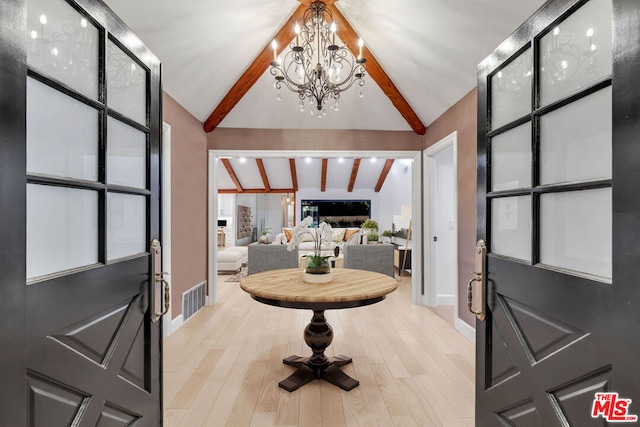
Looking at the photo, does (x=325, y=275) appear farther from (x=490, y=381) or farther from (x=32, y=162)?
(x=32, y=162)

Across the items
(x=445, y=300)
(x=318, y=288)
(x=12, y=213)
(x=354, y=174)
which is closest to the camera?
(x=12, y=213)

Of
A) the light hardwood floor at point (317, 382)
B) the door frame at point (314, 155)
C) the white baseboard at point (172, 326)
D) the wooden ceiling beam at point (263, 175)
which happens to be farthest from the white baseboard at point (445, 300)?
the wooden ceiling beam at point (263, 175)

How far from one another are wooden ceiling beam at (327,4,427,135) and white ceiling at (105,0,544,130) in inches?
2.4

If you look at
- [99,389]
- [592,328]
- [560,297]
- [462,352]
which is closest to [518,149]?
[560,297]

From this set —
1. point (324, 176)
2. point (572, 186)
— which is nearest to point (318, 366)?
point (572, 186)

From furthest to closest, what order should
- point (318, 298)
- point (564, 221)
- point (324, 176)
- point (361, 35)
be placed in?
point (324, 176), point (361, 35), point (318, 298), point (564, 221)

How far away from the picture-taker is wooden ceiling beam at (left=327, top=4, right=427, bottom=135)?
3127 millimetres

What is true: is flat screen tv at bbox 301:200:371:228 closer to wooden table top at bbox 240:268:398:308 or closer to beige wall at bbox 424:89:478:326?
beige wall at bbox 424:89:478:326

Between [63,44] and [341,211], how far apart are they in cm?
959

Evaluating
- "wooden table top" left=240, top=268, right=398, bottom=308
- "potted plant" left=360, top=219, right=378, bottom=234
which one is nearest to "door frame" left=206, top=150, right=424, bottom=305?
"wooden table top" left=240, top=268, right=398, bottom=308

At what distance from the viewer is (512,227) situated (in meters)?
1.30

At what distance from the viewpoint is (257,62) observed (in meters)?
3.54

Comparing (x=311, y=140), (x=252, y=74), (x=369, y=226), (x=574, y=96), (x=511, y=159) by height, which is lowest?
(x=369, y=226)

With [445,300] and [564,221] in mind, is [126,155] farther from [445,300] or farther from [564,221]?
[445,300]
